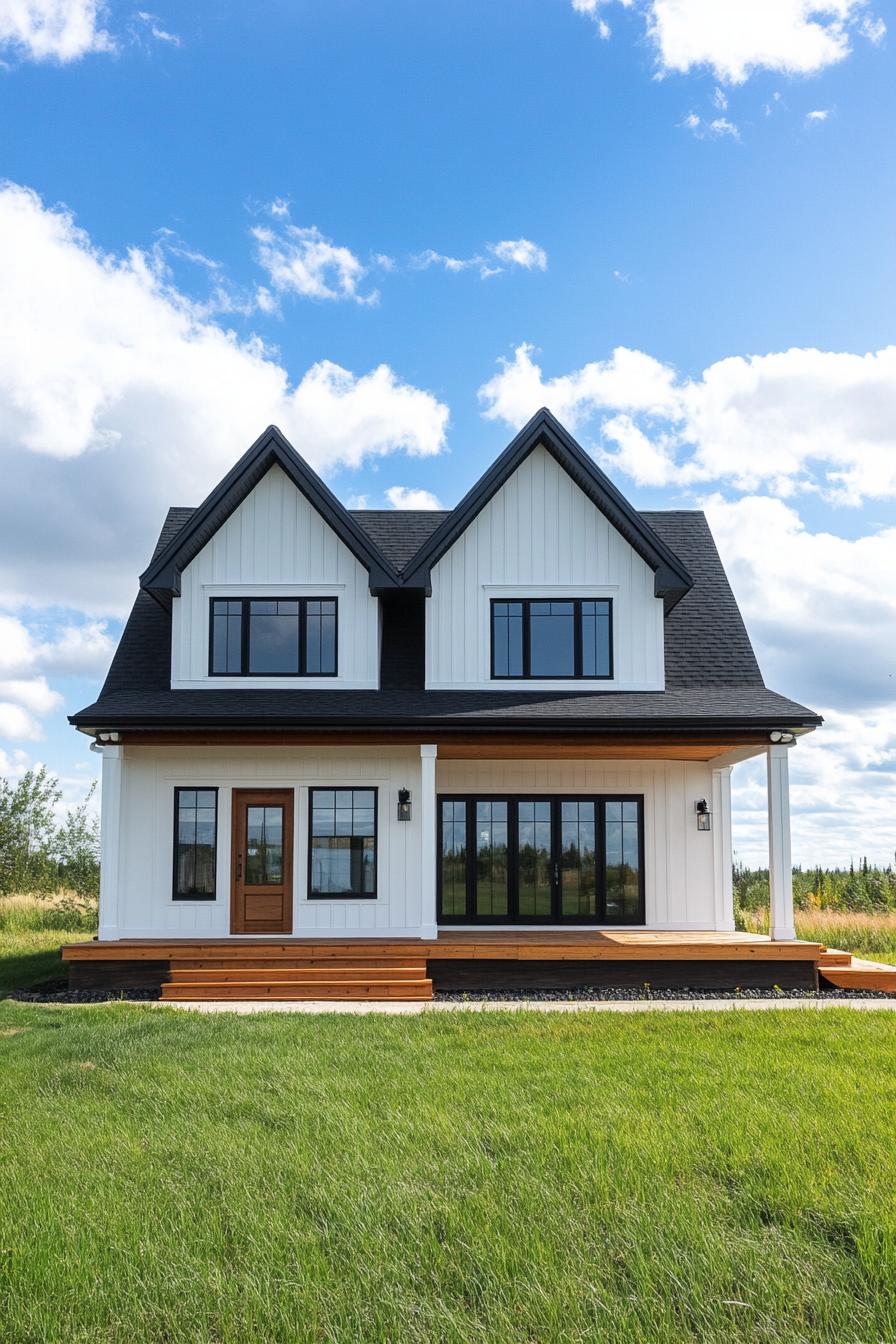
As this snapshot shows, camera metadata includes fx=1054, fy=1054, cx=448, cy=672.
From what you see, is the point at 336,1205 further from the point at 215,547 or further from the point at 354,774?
the point at 215,547

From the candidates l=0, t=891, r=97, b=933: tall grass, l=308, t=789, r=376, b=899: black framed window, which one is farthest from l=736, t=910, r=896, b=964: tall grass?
l=0, t=891, r=97, b=933: tall grass

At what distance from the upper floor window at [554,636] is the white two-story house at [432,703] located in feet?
0.11

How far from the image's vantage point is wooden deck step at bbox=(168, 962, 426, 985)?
1352 cm

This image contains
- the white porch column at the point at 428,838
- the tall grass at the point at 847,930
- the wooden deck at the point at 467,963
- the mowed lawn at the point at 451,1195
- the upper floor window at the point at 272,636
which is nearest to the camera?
the mowed lawn at the point at 451,1195

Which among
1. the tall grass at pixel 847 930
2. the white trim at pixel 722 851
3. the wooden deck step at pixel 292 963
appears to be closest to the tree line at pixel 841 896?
the tall grass at pixel 847 930

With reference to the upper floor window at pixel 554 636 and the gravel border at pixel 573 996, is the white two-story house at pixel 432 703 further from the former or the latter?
the gravel border at pixel 573 996

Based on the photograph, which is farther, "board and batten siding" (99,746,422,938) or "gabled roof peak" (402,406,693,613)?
"gabled roof peak" (402,406,693,613)

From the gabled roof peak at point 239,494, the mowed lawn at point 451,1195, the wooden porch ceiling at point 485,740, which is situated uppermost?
the gabled roof peak at point 239,494

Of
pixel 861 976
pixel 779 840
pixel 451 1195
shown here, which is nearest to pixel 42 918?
pixel 779 840

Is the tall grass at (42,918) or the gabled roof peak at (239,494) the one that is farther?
the tall grass at (42,918)

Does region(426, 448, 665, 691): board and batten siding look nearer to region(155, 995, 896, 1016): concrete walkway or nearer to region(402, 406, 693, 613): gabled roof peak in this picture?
region(402, 406, 693, 613): gabled roof peak

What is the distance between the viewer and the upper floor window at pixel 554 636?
16078mm

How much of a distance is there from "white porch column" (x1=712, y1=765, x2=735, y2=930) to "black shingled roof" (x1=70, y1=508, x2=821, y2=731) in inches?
64.2

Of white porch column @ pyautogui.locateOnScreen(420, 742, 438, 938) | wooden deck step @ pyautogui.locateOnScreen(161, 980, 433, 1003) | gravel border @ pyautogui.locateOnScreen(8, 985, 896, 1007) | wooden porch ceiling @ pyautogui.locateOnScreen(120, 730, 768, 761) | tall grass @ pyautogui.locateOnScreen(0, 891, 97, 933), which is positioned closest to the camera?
gravel border @ pyautogui.locateOnScreen(8, 985, 896, 1007)
